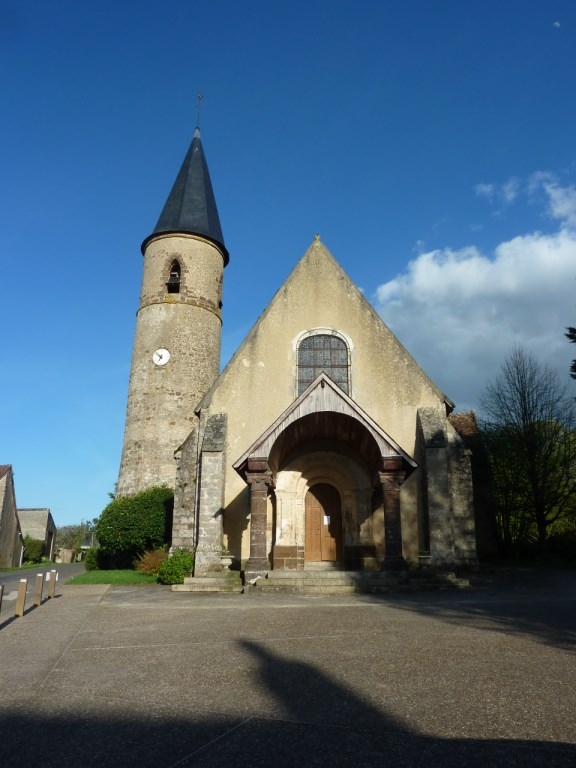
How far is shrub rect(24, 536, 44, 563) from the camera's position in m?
50.6

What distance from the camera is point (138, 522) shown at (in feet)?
65.7

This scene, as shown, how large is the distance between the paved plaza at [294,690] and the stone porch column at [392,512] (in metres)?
4.19

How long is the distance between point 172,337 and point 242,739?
20252mm

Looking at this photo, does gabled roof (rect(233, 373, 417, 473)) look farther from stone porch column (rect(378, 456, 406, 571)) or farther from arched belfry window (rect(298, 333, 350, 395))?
arched belfry window (rect(298, 333, 350, 395))

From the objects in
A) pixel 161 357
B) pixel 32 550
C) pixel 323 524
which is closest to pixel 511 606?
pixel 323 524

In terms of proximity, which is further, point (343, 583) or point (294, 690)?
point (343, 583)

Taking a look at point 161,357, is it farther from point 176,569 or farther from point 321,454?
point 176,569

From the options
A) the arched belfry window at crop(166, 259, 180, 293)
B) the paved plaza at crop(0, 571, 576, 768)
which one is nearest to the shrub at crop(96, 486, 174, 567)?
the arched belfry window at crop(166, 259, 180, 293)

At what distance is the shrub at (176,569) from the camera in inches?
587

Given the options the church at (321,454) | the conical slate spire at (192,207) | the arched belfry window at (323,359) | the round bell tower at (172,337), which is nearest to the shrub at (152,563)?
the church at (321,454)

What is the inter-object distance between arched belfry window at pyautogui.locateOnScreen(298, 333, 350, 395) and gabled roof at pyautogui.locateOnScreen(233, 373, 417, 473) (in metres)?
2.78

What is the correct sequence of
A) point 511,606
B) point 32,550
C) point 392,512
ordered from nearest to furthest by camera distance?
point 511,606 → point 392,512 → point 32,550

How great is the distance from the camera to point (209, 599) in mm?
12164

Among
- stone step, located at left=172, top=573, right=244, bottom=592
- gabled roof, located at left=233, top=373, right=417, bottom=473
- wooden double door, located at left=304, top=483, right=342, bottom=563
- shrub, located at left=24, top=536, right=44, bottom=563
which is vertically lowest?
shrub, located at left=24, top=536, right=44, bottom=563
